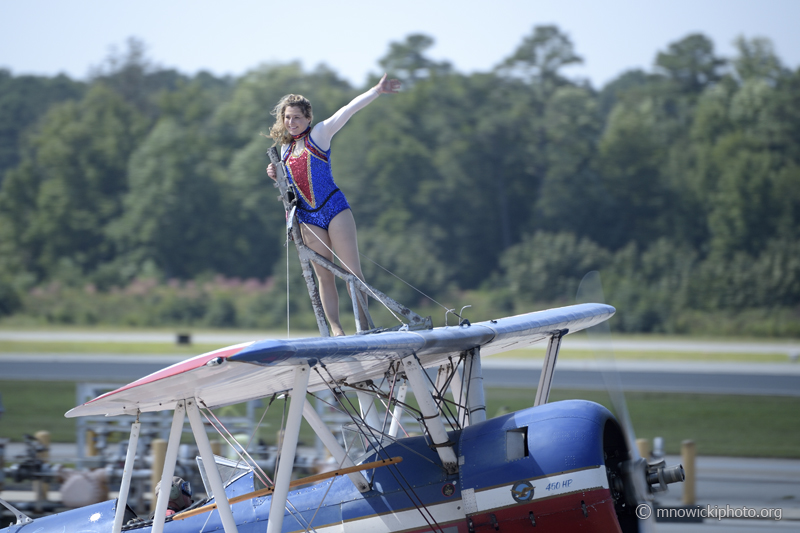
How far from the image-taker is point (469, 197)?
53.0m

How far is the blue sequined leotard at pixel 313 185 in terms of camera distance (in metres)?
5.44

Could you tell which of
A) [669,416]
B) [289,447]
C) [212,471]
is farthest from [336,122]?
[669,416]

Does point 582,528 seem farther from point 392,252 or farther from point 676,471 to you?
point 392,252

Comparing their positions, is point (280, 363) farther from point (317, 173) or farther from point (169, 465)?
point (317, 173)

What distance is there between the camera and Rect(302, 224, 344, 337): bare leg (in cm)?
557

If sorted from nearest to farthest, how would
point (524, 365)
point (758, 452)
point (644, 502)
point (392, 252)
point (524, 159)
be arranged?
point (644, 502)
point (758, 452)
point (524, 365)
point (392, 252)
point (524, 159)

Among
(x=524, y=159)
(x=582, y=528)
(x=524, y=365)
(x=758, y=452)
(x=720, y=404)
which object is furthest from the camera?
(x=524, y=159)

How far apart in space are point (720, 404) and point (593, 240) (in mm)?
28977

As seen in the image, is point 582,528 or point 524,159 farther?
point 524,159

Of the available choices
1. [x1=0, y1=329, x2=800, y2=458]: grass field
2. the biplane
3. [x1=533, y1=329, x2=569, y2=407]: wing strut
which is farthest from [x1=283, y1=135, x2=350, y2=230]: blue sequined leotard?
[x1=0, y1=329, x2=800, y2=458]: grass field

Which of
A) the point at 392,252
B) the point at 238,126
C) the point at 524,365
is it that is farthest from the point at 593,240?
the point at 238,126

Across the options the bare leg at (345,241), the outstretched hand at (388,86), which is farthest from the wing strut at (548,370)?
the outstretched hand at (388,86)

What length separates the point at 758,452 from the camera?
1566cm

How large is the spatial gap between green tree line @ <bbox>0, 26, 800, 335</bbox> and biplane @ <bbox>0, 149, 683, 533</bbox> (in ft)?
125
